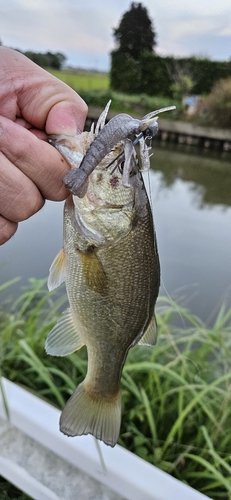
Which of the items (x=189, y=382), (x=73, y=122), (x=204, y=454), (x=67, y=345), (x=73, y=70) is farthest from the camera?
(x=73, y=70)

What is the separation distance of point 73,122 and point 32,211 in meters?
0.23

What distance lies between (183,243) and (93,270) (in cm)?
501

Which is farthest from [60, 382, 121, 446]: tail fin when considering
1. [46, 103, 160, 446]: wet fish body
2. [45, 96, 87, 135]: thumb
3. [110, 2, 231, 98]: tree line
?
[110, 2, 231, 98]: tree line

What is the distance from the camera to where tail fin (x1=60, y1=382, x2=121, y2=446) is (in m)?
1.07

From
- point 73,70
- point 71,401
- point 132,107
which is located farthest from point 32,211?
point 132,107

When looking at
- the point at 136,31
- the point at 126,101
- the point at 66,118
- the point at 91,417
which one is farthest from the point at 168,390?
the point at 126,101

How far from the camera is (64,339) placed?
1134 mm

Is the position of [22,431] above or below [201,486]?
above

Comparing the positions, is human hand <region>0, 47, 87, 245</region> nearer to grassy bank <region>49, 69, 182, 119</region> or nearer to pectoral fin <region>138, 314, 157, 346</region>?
pectoral fin <region>138, 314, 157, 346</region>

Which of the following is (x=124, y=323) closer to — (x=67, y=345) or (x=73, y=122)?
(x=67, y=345)

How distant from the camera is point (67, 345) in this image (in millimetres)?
1126

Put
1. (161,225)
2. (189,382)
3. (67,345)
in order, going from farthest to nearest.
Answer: (161,225) → (189,382) → (67,345)

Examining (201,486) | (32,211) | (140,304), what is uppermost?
(32,211)

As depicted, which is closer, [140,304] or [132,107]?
[140,304]
